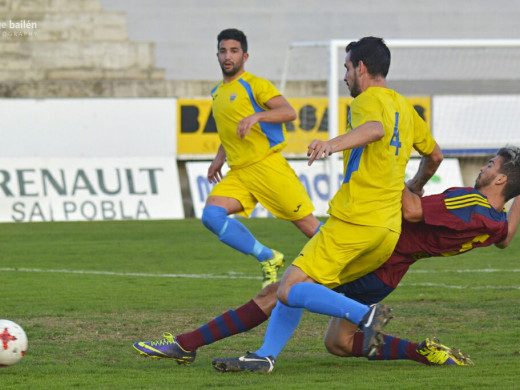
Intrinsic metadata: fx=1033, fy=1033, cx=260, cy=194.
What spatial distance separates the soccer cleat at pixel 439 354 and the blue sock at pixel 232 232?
2.56 metres

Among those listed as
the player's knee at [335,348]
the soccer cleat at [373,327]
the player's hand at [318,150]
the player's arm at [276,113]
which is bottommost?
the player's knee at [335,348]

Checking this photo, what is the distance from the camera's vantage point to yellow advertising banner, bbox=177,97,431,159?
18.0m

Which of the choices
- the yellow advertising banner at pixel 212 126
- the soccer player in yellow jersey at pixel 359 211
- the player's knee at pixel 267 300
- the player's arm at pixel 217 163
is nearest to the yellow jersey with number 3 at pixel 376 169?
the soccer player in yellow jersey at pixel 359 211

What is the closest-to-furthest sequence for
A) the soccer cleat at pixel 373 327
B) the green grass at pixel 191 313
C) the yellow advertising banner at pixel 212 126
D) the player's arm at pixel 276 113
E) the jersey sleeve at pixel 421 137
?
the soccer cleat at pixel 373 327 → the green grass at pixel 191 313 → the jersey sleeve at pixel 421 137 → the player's arm at pixel 276 113 → the yellow advertising banner at pixel 212 126

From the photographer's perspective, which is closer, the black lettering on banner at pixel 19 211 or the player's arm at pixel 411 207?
the player's arm at pixel 411 207

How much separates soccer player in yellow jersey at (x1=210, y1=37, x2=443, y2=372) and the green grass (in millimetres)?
364

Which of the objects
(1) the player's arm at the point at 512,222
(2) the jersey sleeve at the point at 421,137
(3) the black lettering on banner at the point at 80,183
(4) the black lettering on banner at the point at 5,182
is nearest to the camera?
(2) the jersey sleeve at the point at 421,137

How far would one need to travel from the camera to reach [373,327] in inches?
188

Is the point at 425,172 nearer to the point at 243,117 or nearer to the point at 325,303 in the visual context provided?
the point at 325,303

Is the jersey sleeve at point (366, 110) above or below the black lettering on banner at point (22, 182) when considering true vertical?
above

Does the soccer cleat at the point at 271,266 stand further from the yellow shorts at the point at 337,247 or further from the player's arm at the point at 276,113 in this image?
the yellow shorts at the point at 337,247

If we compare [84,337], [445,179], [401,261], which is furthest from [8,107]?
[401,261]

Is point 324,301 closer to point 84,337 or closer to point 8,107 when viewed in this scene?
point 84,337

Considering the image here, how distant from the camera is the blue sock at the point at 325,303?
4945 millimetres
